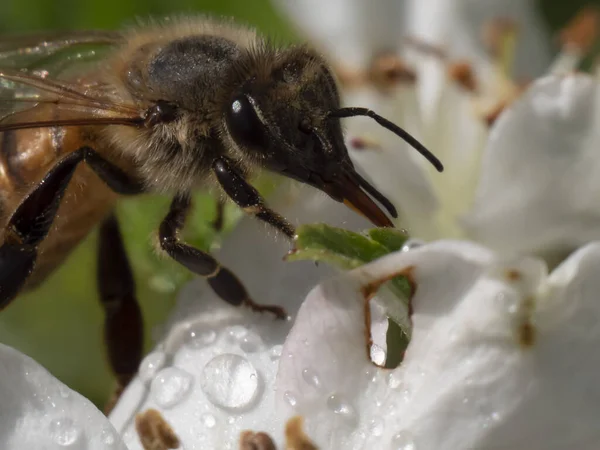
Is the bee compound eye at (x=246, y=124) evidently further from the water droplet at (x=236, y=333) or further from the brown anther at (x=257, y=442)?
the brown anther at (x=257, y=442)

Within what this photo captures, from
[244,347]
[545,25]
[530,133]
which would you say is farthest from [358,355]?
[545,25]

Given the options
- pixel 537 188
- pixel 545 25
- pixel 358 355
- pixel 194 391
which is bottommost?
pixel 194 391

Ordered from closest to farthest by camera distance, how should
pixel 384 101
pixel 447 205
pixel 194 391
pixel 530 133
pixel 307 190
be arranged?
1. pixel 194 391
2. pixel 307 190
3. pixel 530 133
4. pixel 447 205
5. pixel 384 101

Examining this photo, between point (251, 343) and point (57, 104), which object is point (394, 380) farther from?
point (57, 104)

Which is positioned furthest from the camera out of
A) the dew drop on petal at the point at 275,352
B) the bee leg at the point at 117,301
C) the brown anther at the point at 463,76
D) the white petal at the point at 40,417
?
the brown anther at the point at 463,76

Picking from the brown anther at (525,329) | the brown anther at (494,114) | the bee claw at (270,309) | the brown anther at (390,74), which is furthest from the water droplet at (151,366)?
the brown anther at (390,74)

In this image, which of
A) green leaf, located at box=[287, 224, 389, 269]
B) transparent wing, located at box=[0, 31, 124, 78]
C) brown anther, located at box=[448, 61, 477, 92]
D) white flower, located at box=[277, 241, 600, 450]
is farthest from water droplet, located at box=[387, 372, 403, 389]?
brown anther, located at box=[448, 61, 477, 92]

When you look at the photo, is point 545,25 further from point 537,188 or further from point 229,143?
point 229,143
